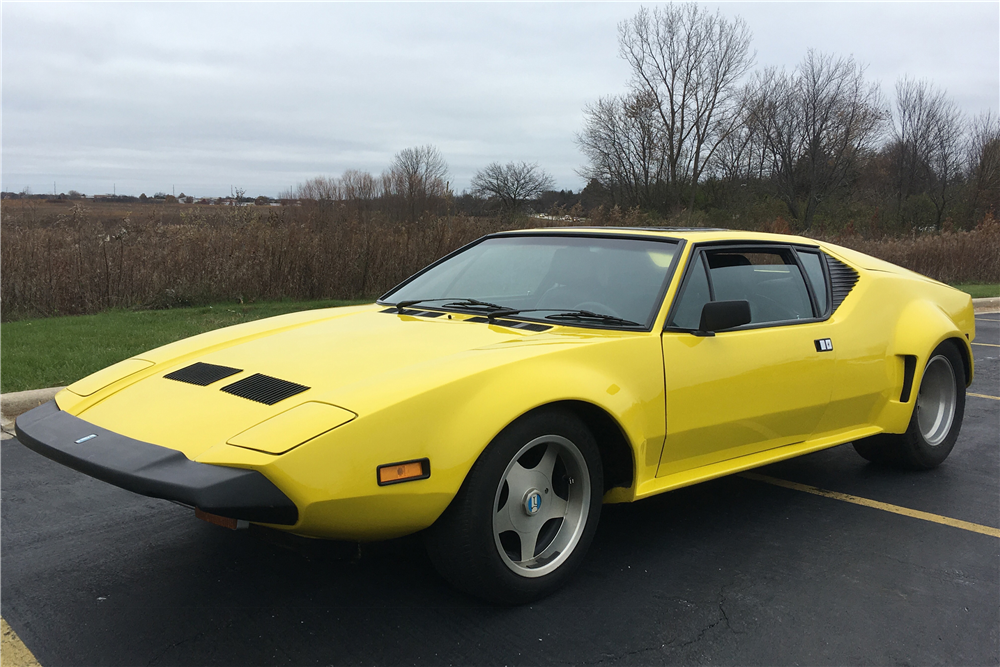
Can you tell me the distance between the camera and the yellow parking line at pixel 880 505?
3.81 meters

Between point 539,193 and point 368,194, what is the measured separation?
12651 mm

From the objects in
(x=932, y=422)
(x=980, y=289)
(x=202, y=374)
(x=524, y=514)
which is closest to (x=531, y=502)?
(x=524, y=514)

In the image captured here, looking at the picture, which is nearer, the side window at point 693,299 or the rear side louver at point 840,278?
the side window at point 693,299

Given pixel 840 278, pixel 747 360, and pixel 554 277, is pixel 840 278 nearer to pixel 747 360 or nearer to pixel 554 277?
pixel 747 360

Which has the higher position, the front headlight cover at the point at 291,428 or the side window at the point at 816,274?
the side window at the point at 816,274

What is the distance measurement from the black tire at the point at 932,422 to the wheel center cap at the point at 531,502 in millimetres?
2708

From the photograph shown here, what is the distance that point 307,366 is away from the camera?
294 centimetres

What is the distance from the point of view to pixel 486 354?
9.43 feet

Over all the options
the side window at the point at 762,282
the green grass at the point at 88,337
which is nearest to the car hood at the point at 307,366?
the side window at the point at 762,282

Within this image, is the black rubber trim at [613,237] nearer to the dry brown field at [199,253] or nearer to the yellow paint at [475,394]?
the yellow paint at [475,394]

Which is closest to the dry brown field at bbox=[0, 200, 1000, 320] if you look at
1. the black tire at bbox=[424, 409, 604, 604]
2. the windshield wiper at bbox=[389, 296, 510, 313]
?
the windshield wiper at bbox=[389, 296, 510, 313]

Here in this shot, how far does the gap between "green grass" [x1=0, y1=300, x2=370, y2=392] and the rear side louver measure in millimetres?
5855

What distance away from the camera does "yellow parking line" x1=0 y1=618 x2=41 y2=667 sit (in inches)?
96.3

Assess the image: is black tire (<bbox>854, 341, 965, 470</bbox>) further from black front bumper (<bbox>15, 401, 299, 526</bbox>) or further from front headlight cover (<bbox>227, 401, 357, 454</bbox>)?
black front bumper (<bbox>15, 401, 299, 526</bbox>)
